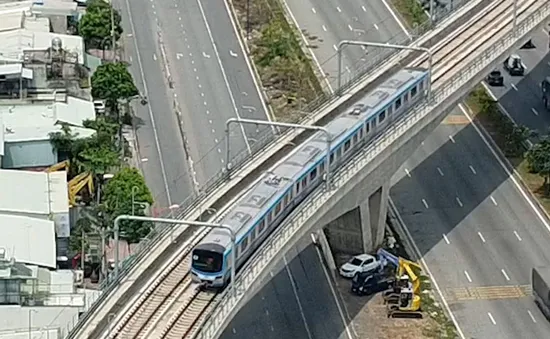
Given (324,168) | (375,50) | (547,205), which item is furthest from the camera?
(375,50)

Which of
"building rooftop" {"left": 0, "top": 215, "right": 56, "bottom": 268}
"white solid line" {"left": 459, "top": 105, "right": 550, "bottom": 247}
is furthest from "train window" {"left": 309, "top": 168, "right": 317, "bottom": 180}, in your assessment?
"white solid line" {"left": 459, "top": 105, "right": 550, "bottom": 247}

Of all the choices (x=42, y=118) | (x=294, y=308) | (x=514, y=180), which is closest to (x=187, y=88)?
(x=42, y=118)

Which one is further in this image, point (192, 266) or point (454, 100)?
point (454, 100)

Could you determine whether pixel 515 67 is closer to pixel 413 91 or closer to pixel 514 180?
pixel 514 180

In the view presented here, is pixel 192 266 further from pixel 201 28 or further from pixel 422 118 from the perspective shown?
pixel 201 28

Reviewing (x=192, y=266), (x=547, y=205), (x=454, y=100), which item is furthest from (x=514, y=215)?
(x=192, y=266)
